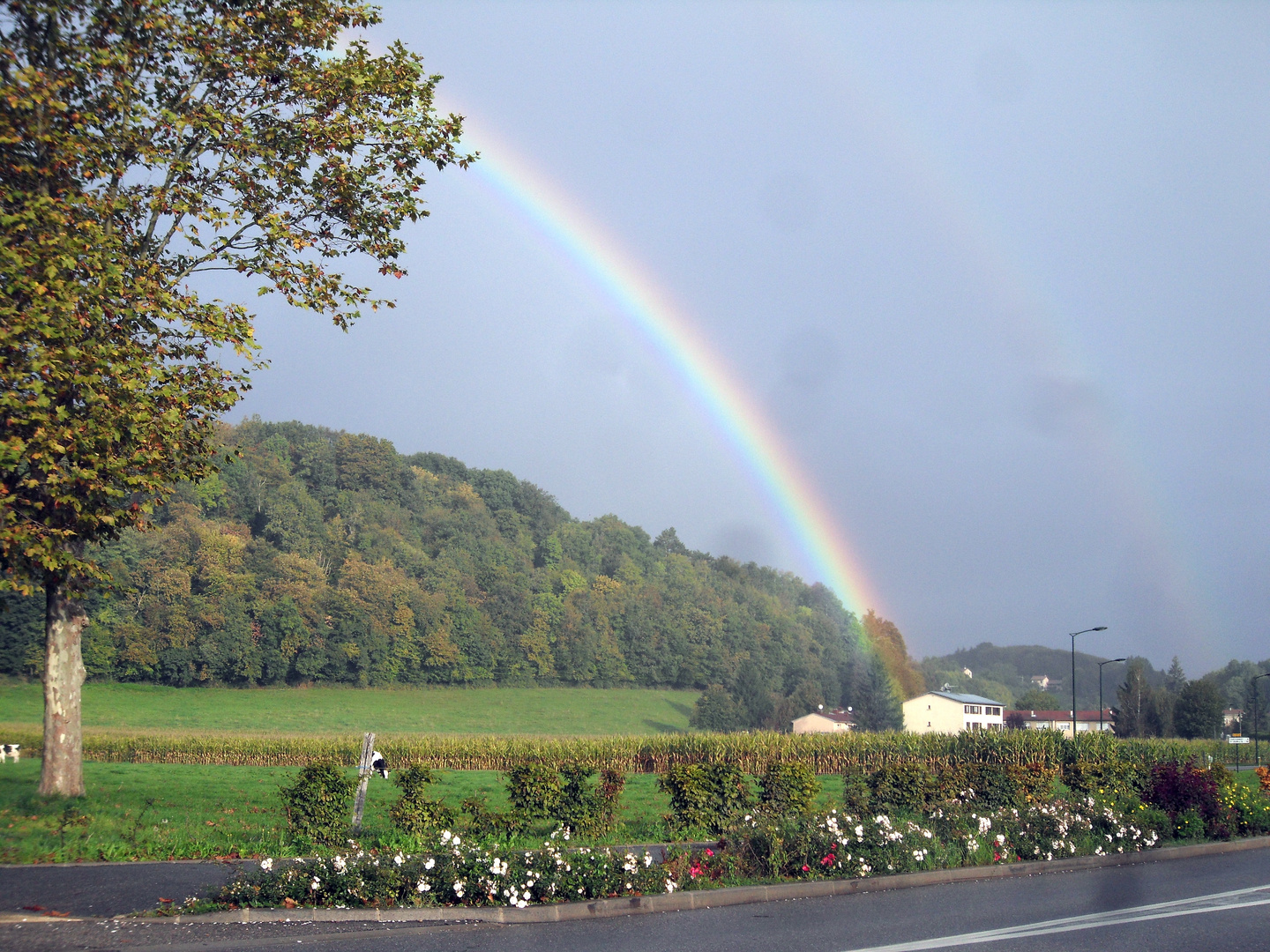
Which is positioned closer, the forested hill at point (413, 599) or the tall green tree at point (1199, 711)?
the forested hill at point (413, 599)

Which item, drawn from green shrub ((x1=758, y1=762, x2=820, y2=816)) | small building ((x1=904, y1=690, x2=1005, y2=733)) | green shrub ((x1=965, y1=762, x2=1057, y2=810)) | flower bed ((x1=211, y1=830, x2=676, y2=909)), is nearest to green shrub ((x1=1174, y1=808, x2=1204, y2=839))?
green shrub ((x1=965, y1=762, x2=1057, y2=810))

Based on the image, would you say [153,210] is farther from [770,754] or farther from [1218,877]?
[770,754]

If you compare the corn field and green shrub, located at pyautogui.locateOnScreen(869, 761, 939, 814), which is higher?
green shrub, located at pyautogui.locateOnScreen(869, 761, 939, 814)

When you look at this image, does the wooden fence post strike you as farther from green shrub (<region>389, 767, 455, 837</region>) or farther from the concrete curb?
the concrete curb

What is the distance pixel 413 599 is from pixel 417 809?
325 ft

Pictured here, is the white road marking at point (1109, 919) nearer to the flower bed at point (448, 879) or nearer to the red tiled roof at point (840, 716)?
the flower bed at point (448, 879)

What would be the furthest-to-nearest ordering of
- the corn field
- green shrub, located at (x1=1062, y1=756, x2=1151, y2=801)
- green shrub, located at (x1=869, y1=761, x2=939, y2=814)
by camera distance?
the corn field
green shrub, located at (x1=1062, y1=756, x2=1151, y2=801)
green shrub, located at (x1=869, y1=761, x2=939, y2=814)

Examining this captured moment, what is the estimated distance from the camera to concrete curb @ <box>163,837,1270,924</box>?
9.53 m

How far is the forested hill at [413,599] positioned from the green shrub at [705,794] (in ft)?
249

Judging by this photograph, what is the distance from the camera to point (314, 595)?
104125mm

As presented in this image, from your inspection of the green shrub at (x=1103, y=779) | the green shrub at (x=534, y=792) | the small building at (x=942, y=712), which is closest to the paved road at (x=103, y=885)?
the green shrub at (x=534, y=792)

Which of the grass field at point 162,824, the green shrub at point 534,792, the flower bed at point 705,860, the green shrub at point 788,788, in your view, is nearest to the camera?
the flower bed at point 705,860

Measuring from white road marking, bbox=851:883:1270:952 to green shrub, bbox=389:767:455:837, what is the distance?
25.8 feet

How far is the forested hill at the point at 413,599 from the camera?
317 ft
